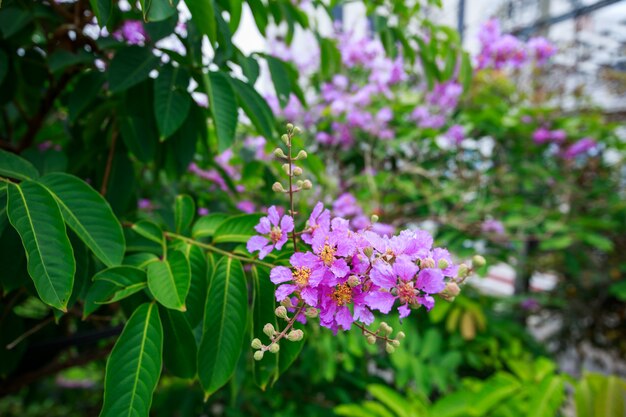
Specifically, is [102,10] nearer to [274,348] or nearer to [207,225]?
[207,225]

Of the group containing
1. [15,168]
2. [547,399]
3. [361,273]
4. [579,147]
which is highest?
[15,168]

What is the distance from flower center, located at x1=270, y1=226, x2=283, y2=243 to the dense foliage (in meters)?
0.01

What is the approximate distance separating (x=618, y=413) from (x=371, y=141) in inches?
53.6

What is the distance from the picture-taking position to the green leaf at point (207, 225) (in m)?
0.66

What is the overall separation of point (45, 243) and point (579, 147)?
8.69ft

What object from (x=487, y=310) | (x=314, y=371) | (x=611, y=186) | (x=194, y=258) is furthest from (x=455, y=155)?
(x=194, y=258)

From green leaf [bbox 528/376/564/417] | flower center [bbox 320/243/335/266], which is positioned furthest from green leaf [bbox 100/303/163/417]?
green leaf [bbox 528/376/564/417]

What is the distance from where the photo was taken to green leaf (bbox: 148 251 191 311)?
0.48 metres

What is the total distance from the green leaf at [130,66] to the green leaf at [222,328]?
40cm

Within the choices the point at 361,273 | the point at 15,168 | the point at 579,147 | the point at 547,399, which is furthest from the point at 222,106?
the point at 579,147

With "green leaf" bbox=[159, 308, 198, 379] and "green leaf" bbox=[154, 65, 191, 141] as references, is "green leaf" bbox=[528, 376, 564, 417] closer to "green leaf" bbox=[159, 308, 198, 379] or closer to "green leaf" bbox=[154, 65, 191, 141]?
"green leaf" bbox=[159, 308, 198, 379]

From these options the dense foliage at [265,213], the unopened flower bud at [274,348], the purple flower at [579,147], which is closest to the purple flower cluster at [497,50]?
the dense foliage at [265,213]

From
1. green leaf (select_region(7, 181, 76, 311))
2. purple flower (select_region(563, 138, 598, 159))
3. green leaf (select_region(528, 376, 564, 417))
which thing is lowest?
green leaf (select_region(528, 376, 564, 417))

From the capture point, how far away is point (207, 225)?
0.67 meters
